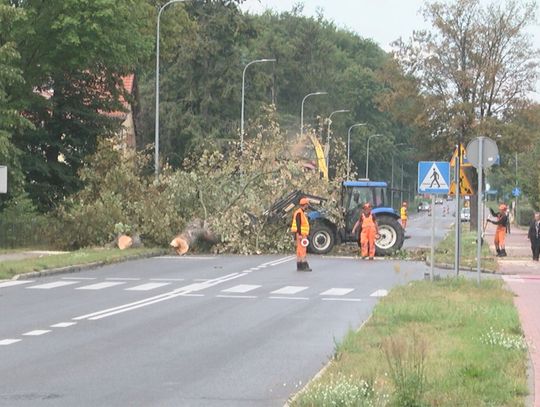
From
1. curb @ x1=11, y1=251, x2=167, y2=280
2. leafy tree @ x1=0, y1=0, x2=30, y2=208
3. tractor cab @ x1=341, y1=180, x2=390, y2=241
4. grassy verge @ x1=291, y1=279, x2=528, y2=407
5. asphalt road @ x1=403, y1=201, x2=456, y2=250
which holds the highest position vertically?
leafy tree @ x1=0, y1=0, x2=30, y2=208

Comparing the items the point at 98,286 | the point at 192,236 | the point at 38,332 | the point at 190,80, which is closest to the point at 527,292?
the point at 98,286

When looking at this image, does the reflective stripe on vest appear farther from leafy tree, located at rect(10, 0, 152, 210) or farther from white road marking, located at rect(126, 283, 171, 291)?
leafy tree, located at rect(10, 0, 152, 210)

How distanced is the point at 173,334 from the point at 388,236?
19118mm

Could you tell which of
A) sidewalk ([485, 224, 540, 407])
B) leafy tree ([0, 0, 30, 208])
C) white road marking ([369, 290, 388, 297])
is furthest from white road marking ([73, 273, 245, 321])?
leafy tree ([0, 0, 30, 208])

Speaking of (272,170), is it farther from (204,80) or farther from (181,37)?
(204,80)

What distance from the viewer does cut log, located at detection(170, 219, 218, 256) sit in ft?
102

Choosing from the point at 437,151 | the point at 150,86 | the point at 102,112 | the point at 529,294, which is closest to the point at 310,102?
the point at 150,86

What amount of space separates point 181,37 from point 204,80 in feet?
53.5

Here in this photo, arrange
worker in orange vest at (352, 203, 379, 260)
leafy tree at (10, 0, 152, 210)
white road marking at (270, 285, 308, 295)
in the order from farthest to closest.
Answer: leafy tree at (10, 0, 152, 210) → worker in orange vest at (352, 203, 379, 260) → white road marking at (270, 285, 308, 295)

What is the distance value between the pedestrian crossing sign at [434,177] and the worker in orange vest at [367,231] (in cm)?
991

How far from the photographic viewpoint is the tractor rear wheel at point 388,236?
30491 millimetres

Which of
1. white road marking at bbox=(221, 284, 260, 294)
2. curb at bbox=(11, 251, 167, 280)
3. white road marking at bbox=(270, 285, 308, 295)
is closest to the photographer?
white road marking at bbox=(270, 285, 308, 295)

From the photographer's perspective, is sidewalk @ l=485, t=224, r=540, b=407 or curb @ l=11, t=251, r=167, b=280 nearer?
sidewalk @ l=485, t=224, r=540, b=407

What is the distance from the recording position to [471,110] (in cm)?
5019
